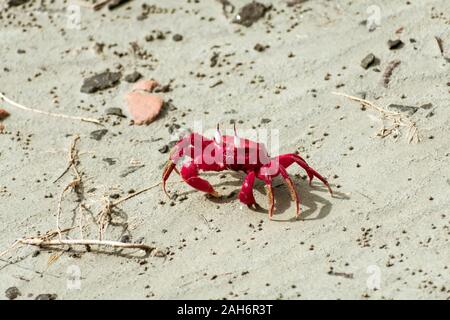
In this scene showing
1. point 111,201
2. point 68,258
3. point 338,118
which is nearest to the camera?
point 68,258

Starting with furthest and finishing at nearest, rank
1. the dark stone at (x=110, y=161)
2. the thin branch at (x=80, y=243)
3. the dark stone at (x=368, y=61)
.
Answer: the dark stone at (x=368, y=61) < the dark stone at (x=110, y=161) < the thin branch at (x=80, y=243)

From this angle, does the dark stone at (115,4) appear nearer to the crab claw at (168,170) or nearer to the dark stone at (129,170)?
the dark stone at (129,170)

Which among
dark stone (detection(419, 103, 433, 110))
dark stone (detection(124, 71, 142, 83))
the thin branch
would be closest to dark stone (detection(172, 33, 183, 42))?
dark stone (detection(124, 71, 142, 83))

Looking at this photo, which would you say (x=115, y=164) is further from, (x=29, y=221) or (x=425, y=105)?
(x=425, y=105)

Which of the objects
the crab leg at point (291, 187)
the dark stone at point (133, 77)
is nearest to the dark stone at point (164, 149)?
the dark stone at point (133, 77)

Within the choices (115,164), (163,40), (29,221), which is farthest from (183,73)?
(29,221)

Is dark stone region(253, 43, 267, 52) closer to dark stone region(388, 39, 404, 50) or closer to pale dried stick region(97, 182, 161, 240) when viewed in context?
dark stone region(388, 39, 404, 50)

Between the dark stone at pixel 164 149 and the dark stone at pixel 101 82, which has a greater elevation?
the dark stone at pixel 101 82
